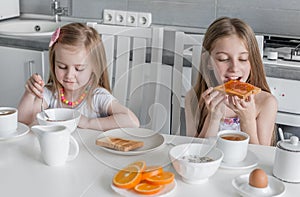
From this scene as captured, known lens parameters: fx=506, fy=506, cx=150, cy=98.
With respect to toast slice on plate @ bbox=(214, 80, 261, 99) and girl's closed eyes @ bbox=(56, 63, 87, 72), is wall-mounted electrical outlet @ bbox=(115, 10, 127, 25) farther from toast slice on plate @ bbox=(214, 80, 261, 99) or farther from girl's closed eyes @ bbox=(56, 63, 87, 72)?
toast slice on plate @ bbox=(214, 80, 261, 99)

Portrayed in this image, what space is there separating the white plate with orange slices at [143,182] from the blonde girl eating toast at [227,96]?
307 mm

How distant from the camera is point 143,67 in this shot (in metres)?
1.67

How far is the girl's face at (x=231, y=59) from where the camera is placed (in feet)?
5.80

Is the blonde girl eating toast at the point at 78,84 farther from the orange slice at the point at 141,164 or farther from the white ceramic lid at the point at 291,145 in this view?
the white ceramic lid at the point at 291,145

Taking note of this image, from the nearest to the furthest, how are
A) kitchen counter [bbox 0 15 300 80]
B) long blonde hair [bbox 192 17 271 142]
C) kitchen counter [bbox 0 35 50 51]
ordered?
long blonde hair [bbox 192 17 271 142]
kitchen counter [bbox 0 15 300 80]
kitchen counter [bbox 0 35 50 51]

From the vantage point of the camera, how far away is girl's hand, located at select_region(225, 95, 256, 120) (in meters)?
1.63

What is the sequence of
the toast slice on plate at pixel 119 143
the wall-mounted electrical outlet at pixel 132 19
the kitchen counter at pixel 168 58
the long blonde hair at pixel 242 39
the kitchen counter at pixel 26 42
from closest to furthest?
the toast slice on plate at pixel 119 143, the long blonde hair at pixel 242 39, the kitchen counter at pixel 168 58, the kitchen counter at pixel 26 42, the wall-mounted electrical outlet at pixel 132 19

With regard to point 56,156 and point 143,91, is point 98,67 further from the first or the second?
point 56,156

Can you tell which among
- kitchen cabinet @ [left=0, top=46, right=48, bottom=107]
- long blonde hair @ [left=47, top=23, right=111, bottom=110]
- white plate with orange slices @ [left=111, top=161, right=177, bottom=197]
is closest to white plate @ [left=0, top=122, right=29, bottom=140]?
long blonde hair @ [left=47, top=23, right=111, bottom=110]

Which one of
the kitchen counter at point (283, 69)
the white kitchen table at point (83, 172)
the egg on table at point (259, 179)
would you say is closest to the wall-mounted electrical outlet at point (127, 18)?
the kitchen counter at point (283, 69)

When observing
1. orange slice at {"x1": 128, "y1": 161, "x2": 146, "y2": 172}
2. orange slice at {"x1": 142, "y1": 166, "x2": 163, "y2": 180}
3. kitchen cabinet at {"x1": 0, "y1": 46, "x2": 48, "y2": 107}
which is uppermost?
orange slice at {"x1": 128, "y1": 161, "x2": 146, "y2": 172}

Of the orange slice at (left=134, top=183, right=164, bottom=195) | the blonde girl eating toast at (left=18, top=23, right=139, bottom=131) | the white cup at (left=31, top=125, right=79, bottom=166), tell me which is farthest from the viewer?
the blonde girl eating toast at (left=18, top=23, right=139, bottom=131)

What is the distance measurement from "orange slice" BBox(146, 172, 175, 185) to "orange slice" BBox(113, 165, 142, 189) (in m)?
0.03

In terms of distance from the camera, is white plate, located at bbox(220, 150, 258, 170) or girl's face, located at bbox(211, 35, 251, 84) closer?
white plate, located at bbox(220, 150, 258, 170)
